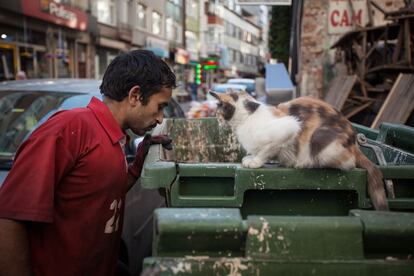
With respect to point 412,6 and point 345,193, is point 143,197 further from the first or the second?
point 412,6

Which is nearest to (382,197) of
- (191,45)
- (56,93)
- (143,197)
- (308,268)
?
(308,268)

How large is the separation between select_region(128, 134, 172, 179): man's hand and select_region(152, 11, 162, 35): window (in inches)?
923

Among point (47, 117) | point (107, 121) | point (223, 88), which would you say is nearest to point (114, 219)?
point (107, 121)

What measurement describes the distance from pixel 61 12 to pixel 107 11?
572 cm

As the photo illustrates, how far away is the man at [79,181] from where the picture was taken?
1.42 metres

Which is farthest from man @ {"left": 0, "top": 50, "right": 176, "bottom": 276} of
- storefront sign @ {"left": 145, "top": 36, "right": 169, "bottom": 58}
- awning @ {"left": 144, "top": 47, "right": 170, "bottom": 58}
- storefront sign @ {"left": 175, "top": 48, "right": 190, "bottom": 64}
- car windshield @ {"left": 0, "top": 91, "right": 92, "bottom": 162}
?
storefront sign @ {"left": 175, "top": 48, "right": 190, "bottom": 64}

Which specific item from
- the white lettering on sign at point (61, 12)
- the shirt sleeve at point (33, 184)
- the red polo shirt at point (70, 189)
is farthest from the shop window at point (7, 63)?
the shirt sleeve at point (33, 184)

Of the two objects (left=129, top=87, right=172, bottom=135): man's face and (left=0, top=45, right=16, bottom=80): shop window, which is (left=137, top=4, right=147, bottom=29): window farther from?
(left=129, top=87, right=172, bottom=135): man's face

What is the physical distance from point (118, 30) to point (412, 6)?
19.2 metres

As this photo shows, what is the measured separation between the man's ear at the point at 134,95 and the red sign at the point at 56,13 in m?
14.0

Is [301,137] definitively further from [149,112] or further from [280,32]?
[280,32]

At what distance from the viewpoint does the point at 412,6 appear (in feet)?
17.9

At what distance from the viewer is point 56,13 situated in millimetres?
16094

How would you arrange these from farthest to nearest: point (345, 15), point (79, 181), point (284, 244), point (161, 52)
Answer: point (161, 52) < point (345, 15) < point (79, 181) < point (284, 244)
